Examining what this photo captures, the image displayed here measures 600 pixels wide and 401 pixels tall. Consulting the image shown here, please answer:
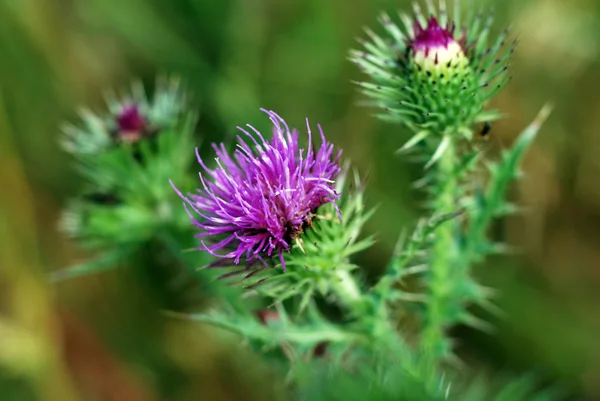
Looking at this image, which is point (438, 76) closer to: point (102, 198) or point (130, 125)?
point (130, 125)

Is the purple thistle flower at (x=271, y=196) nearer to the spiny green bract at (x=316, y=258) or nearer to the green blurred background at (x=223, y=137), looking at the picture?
the spiny green bract at (x=316, y=258)

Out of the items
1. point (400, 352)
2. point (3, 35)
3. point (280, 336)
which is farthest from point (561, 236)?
point (3, 35)

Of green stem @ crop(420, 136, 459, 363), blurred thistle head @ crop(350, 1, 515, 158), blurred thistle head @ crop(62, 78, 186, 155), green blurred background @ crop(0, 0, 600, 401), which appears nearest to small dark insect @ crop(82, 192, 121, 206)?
blurred thistle head @ crop(62, 78, 186, 155)

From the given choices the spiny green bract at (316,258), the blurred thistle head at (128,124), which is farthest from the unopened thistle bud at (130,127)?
the spiny green bract at (316,258)

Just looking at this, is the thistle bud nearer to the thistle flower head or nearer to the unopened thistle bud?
the thistle flower head

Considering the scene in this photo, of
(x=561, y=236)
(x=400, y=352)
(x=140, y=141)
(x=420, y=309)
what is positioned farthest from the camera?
(x=561, y=236)

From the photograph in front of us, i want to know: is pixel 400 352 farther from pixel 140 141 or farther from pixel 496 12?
pixel 496 12
